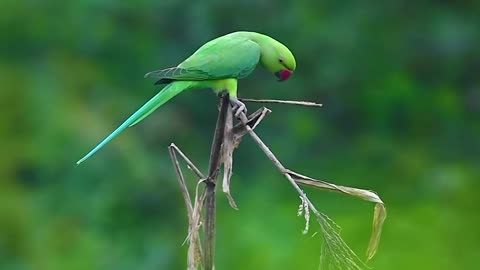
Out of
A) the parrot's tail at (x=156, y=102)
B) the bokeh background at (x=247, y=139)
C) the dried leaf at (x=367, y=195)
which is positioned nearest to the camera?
the dried leaf at (x=367, y=195)

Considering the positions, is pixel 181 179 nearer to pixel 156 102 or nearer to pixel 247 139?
pixel 156 102

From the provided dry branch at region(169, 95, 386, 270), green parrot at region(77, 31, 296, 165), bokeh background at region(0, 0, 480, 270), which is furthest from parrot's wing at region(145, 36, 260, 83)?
bokeh background at region(0, 0, 480, 270)

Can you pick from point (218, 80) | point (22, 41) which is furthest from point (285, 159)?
point (218, 80)

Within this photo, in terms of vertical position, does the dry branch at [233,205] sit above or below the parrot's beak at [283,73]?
below

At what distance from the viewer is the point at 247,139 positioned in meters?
3.15

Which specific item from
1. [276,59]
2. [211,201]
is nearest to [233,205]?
[211,201]

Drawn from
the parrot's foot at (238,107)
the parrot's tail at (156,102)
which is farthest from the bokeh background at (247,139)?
the parrot's foot at (238,107)

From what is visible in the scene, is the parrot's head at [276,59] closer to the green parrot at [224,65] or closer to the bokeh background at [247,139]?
the green parrot at [224,65]

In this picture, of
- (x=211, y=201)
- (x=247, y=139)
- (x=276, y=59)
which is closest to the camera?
(x=211, y=201)

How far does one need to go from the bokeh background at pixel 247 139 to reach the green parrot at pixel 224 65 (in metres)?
1.83

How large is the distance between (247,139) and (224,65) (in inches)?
90.8

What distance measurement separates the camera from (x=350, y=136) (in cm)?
362

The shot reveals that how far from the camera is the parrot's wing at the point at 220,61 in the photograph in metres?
0.81

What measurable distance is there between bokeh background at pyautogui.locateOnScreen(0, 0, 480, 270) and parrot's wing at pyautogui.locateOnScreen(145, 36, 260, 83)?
6.02ft
